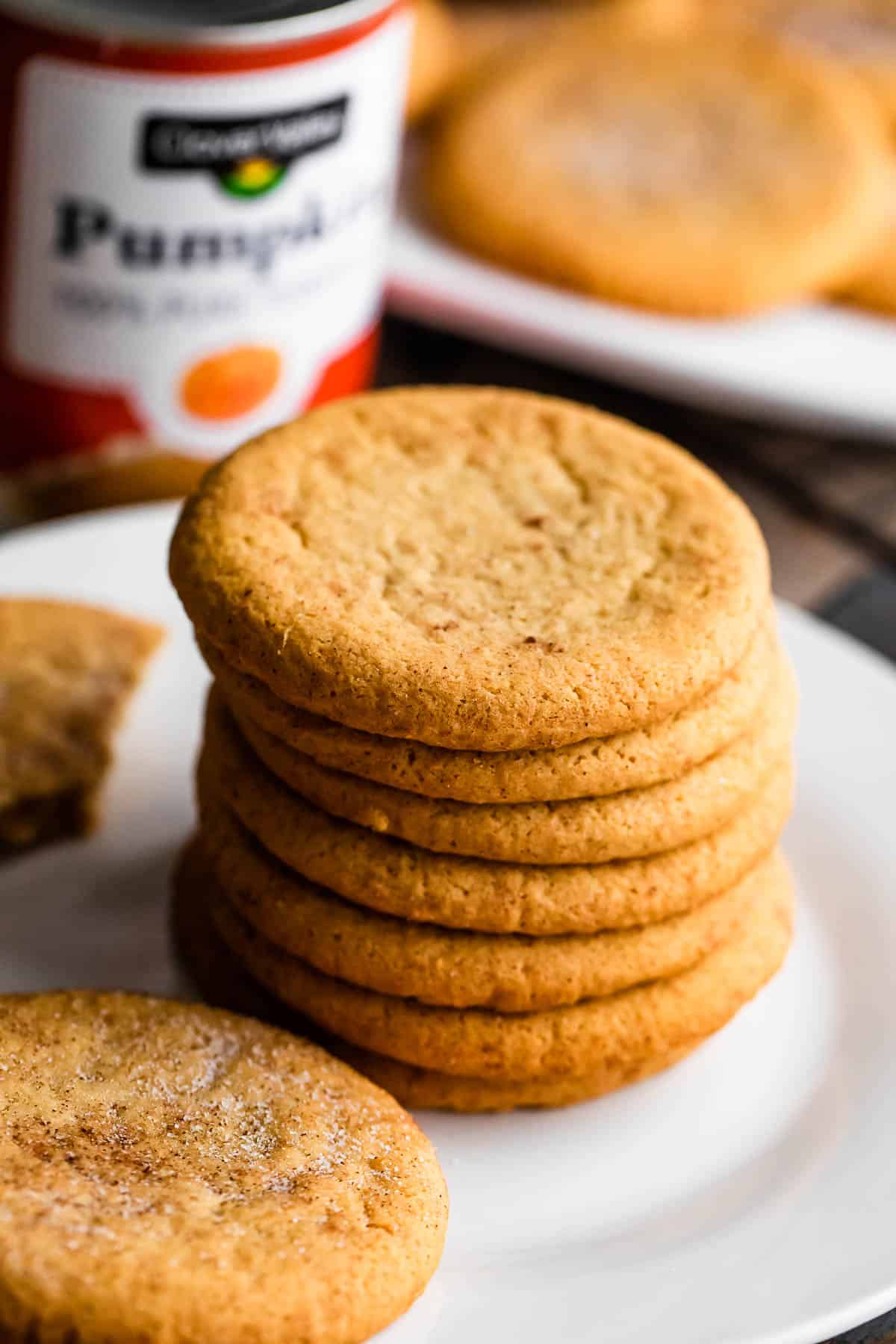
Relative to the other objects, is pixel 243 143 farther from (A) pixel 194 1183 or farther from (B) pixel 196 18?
(A) pixel 194 1183

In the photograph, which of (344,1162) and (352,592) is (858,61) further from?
(344,1162)

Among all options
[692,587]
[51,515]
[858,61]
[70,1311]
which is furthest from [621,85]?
[70,1311]

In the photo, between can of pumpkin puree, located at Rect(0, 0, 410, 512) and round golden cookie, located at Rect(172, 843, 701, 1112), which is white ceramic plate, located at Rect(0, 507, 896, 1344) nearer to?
round golden cookie, located at Rect(172, 843, 701, 1112)

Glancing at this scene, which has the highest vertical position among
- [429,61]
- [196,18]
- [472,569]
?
[196,18]

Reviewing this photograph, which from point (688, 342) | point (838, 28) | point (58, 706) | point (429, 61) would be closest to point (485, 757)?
point (58, 706)

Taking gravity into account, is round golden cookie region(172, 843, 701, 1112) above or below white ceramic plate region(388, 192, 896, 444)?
below

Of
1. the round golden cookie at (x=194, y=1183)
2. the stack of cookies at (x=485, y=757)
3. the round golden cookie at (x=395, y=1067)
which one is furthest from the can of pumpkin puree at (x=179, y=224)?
the round golden cookie at (x=194, y=1183)

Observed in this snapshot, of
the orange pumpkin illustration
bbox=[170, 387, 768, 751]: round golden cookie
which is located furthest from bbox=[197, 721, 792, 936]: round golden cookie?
the orange pumpkin illustration
